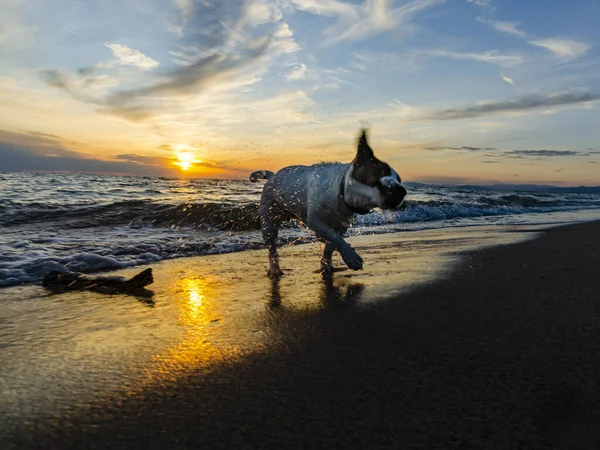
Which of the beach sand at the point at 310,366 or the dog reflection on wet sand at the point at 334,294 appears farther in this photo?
the dog reflection on wet sand at the point at 334,294

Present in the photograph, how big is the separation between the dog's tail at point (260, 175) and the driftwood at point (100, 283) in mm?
2277

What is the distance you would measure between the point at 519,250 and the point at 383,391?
5911 mm

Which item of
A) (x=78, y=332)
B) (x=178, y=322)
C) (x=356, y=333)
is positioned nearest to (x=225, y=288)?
(x=178, y=322)

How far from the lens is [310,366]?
7.50ft

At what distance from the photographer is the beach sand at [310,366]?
5.38 ft

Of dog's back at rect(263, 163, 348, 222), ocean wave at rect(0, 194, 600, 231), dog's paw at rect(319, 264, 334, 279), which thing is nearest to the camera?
dog's back at rect(263, 163, 348, 222)

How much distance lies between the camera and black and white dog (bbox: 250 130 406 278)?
3945 millimetres

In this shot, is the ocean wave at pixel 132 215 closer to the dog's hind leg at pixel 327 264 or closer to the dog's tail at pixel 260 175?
the dog's tail at pixel 260 175

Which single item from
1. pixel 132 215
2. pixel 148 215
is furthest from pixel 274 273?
pixel 132 215

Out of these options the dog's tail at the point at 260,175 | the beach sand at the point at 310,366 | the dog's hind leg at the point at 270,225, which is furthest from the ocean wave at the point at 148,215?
the beach sand at the point at 310,366

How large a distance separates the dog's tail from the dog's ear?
222 centimetres

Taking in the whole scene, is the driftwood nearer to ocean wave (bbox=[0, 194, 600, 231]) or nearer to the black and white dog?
the black and white dog

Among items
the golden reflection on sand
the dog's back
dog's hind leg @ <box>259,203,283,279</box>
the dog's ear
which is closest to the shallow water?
the golden reflection on sand

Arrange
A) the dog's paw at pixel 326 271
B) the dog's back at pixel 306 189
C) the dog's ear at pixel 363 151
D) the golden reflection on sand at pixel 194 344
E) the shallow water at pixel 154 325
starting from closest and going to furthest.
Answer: the shallow water at pixel 154 325 → the golden reflection on sand at pixel 194 344 → the dog's ear at pixel 363 151 → the dog's back at pixel 306 189 → the dog's paw at pixel 326 271
